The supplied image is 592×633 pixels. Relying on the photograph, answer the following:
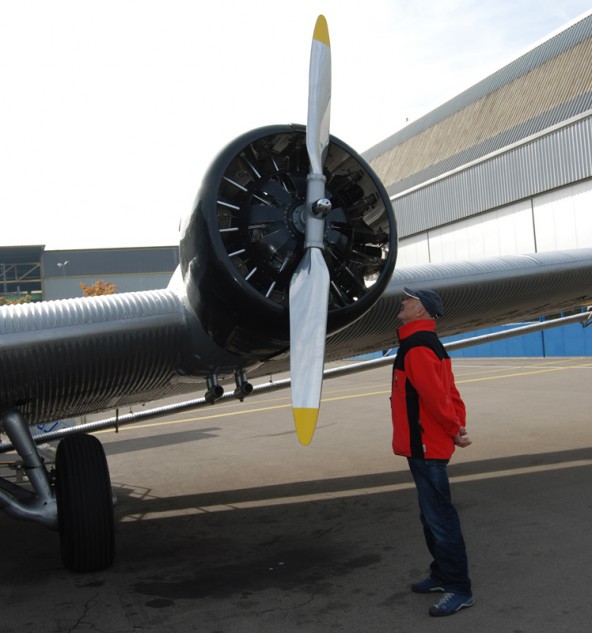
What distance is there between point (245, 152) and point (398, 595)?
9.82 feet

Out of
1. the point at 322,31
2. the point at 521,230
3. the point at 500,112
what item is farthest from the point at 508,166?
the point at 322,31

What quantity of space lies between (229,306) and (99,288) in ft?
221

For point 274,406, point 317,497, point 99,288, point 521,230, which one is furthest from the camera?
point 99,288

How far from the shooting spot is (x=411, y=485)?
748cm

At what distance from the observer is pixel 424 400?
4.17m

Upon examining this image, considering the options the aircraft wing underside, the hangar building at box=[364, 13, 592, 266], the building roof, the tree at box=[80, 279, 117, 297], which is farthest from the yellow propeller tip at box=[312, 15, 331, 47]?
the tree at box=[80, 279, 117, 297]

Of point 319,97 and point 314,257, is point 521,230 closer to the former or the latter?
point 319,97

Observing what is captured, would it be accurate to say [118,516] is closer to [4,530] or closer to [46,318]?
[4,530]

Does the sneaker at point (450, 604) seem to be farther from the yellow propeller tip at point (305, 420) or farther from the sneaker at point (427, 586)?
the yellow propeller tip at point (305, 420)

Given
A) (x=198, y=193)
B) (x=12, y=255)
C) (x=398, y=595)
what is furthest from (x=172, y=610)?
(x=12, y=255)

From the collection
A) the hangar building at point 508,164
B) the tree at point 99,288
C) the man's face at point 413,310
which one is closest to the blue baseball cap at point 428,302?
the man's face at point 413,310

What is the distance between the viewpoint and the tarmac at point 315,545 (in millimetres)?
4148

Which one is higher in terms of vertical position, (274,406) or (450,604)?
(450,604)

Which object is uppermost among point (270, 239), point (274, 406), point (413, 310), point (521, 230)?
point (521, 230)
